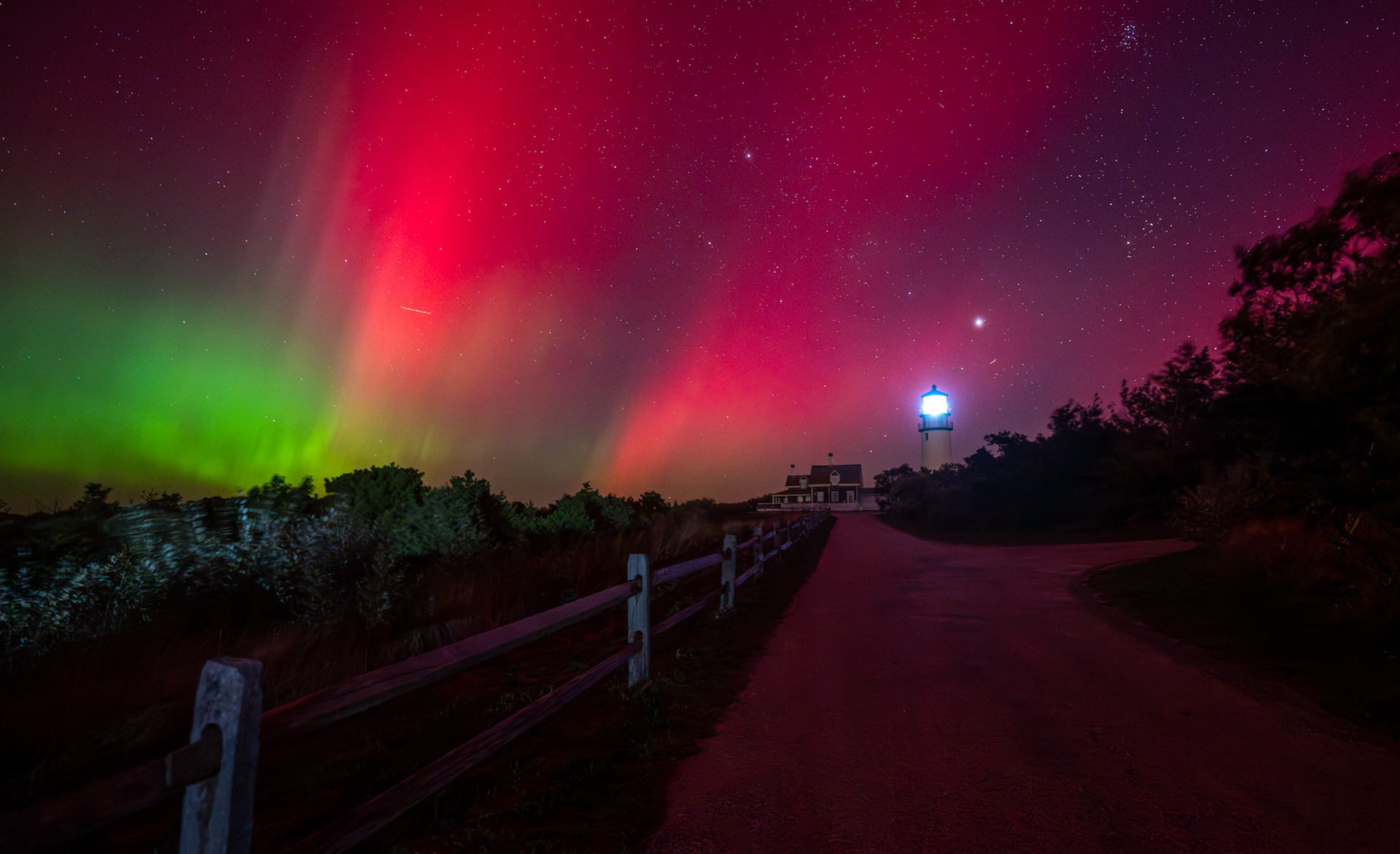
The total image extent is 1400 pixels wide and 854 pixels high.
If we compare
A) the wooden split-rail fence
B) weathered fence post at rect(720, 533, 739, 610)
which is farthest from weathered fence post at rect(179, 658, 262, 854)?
weathered fence post at rect(720, 533, 739, 610)

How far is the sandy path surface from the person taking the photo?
371cm

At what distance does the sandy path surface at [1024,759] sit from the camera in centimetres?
371

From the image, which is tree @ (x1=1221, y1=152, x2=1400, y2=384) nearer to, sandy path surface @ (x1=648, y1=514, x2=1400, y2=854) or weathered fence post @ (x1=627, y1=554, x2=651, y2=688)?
sandy path surface @ (x1=648, y1=514, x2=1400, y2=854)

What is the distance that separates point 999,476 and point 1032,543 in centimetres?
1083

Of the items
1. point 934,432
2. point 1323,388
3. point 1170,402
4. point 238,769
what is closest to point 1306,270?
point 1323,388

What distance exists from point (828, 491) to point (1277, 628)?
103683 millimetres

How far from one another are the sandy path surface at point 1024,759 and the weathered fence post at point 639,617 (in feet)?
2.99

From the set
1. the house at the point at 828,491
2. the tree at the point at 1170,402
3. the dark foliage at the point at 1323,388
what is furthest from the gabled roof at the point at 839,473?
the dark foliage at the point at 1323,388

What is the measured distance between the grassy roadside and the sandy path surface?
42cm

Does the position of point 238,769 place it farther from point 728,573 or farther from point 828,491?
point 828,491

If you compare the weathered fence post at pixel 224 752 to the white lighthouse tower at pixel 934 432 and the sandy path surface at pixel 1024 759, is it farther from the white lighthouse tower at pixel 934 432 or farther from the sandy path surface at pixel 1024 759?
the white lighthouse tower at pixel 934 432

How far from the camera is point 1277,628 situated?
28.0 feet

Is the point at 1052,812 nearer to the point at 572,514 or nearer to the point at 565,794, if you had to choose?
the point at 565,794

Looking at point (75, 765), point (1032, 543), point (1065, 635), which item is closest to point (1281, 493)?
point (1065, 635)
